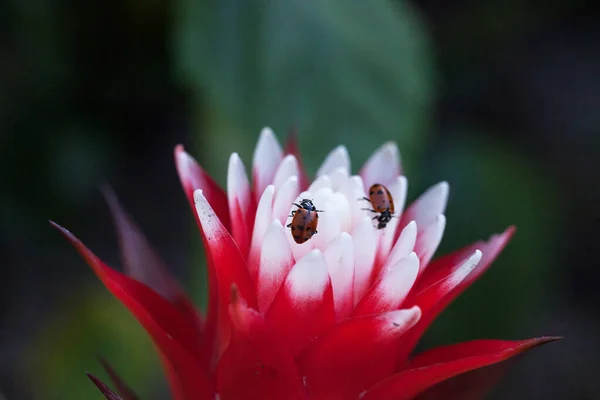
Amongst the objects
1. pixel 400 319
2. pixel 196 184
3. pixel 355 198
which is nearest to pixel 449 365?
pixel 400 319

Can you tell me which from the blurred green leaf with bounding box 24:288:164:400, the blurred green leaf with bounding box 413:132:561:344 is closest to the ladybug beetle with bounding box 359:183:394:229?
the blurred green leaf with bounding box 24:288:164:400

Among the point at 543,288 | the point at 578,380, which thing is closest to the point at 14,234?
the point at 543,288

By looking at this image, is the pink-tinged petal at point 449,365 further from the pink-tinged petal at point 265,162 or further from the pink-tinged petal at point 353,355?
the pink-tinged petal at point 265,162

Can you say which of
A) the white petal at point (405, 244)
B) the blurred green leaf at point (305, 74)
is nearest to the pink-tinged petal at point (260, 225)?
the white petal at point (405, 244)

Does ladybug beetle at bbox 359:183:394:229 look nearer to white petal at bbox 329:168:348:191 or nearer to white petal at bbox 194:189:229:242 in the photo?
white petal at bbox 329:168:348:191

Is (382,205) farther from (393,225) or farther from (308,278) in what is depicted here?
(308,278)

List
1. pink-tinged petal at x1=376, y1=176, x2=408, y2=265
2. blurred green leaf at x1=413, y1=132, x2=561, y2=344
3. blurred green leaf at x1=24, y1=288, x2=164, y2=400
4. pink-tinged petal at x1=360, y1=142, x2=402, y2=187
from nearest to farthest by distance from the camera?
pink-tinged petal at x1=376, y1=176, x2=408, y2=265, pink-tinged petal at x1=360, y1=142, x2=402, y2=187, blurred green leaf at x1=24, y1=288, x2=164, y2=400, blurred green leaf at x1=413, y1=132, x2=561, y2=344

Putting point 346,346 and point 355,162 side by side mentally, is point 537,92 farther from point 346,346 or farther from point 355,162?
point 346,346
